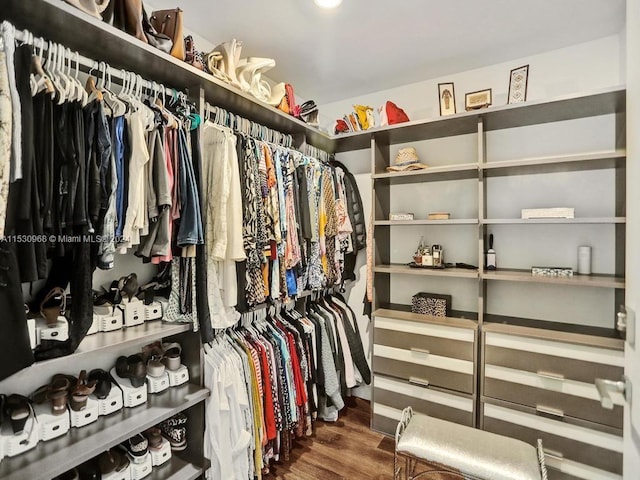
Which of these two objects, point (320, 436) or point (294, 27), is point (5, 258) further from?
point (320, 436)

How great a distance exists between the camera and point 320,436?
2.22 meters

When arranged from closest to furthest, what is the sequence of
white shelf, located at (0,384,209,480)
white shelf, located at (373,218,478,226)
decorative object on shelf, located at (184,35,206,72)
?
white shelf, located at (0,384,209,480) → decorative object on shelf, located at (184,35,206,72) → white shelf, located at (373,218,478,226)

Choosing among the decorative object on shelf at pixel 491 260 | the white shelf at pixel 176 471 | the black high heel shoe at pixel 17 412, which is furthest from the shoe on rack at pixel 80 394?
the decorative object on shelf at pixel 491 260

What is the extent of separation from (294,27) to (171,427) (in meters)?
2.25

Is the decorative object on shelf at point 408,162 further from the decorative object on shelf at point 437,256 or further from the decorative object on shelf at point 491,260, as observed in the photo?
the decorative object on shelf at point 491,260

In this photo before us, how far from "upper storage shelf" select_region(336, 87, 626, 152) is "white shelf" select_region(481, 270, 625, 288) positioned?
968mm

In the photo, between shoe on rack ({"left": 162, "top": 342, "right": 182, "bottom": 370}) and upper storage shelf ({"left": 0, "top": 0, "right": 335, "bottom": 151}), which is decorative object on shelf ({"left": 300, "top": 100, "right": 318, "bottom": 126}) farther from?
shoe on rack ({"left": 162, "top": 342, "right": 182, "bottom": 370})

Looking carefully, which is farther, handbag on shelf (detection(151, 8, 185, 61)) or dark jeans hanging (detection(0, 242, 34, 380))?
handbag on shelf (detection(151, 8, 185, 61))

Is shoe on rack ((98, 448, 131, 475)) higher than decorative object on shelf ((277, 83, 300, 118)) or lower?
lower

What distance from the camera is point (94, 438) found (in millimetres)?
1187

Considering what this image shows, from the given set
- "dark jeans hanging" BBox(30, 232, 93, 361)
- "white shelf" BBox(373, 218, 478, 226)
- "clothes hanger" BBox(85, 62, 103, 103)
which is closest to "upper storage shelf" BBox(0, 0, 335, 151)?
"clothes hanger" BBox(85, 62, 103, 103)

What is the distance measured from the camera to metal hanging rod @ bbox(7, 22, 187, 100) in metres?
1.05

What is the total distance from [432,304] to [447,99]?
141 centimetres

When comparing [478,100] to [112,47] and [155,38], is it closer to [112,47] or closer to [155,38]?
[155,38]
